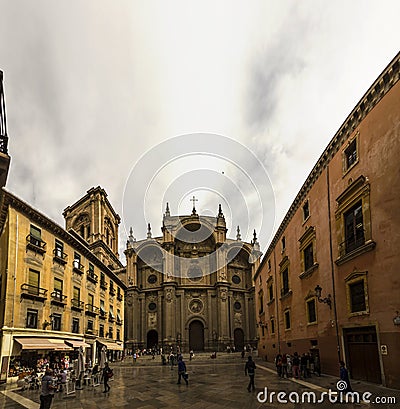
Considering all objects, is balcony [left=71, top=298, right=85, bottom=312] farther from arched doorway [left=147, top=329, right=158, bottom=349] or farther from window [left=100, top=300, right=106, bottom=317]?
arched doorway [left=147, top=329, right=158, bottom=349]

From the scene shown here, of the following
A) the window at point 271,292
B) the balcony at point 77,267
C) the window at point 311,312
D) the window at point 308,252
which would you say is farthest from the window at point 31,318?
the window at point 271,292

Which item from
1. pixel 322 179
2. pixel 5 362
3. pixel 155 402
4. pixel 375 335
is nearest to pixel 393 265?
pixel 375 335

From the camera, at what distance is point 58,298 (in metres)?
28.7

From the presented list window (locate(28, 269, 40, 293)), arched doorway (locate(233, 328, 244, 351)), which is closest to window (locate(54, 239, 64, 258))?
window (locate(28, 269, 40, 293))

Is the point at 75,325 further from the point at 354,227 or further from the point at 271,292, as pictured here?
the point at 354,227

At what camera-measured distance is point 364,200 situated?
1783 cm

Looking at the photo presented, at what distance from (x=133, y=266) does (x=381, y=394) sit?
5942 centimetres

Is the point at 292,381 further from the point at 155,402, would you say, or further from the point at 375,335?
the point at 155,402

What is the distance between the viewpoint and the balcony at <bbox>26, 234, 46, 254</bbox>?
25233 millimetres

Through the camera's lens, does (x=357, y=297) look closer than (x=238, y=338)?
Yes

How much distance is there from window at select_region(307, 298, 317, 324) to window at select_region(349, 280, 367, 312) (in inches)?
232

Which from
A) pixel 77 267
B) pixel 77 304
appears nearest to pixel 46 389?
pixel 77 304

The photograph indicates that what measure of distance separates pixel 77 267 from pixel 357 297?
900 inches

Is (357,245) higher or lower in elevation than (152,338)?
higher
